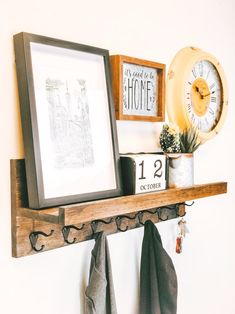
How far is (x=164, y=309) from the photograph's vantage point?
1335mm

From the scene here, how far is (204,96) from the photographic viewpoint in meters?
1.62

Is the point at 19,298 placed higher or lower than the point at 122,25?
lower

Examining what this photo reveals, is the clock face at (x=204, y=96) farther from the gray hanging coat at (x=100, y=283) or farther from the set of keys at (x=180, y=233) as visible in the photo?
the gray hanging coat at (x=100, y=283)

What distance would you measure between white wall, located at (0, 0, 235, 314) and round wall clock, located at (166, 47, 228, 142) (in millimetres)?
65

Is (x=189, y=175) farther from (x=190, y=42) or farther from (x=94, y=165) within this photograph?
(x=190, y=42)

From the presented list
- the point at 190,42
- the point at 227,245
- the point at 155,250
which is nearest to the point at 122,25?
the point at 190,42

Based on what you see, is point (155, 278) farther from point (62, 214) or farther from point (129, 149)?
point (62, 214)

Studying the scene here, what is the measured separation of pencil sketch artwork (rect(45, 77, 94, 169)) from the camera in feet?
3.34

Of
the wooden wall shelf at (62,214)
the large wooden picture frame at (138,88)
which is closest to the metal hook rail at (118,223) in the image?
the wooden wall shelf at (62,214)

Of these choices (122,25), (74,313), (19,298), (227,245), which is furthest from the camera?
(227,245)

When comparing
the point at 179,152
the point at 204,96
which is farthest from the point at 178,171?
the point at 204,96

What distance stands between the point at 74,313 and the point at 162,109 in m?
0.71

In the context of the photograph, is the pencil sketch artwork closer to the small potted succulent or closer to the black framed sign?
the black framed sign

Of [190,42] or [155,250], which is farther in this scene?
[190,42]
